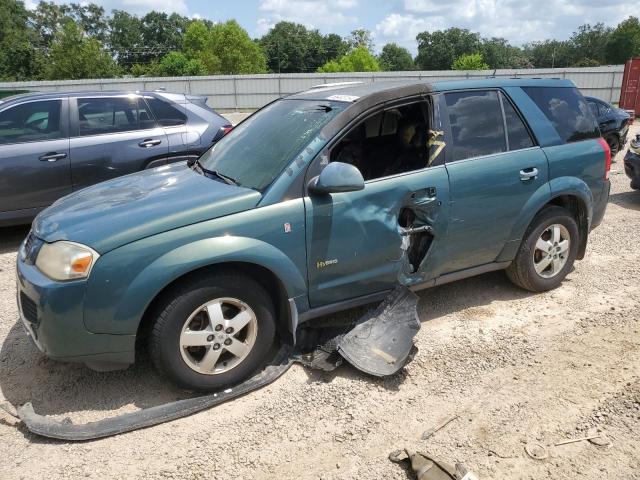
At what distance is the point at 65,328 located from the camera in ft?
9.20

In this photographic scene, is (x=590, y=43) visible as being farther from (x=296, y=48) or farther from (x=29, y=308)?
(x=29, y=308)

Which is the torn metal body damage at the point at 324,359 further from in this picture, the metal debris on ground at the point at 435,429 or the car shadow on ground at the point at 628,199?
the car shadow on ground at the point at 628,199

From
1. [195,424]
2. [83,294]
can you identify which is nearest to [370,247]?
[195,424]

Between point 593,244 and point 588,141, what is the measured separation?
73.4 inches

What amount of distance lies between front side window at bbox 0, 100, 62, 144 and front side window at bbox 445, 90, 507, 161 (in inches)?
183

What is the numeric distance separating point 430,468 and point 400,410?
53 centimetres

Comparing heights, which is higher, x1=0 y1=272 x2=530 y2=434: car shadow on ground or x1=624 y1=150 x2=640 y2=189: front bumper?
x1=624 y1=150 x2=640 y2=189: front bumper

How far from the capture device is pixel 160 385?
10.9 ft

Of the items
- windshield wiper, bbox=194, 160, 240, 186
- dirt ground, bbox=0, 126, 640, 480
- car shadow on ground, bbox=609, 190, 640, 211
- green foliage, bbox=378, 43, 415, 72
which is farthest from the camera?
green foliage, bbox=378, 43, 415, 72

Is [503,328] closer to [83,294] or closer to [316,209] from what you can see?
[316,209]

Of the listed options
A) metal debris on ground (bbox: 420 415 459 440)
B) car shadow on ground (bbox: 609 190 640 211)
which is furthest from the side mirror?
car shadow on ground (bbox: 609 190 640 211)

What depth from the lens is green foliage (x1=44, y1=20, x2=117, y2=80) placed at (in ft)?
143

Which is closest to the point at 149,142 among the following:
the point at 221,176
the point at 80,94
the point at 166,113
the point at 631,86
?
the point at 166,113

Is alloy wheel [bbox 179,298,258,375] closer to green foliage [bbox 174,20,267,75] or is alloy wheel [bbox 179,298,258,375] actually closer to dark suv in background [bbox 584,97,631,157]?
dark suv in background [bbox 584,97,631,157]
